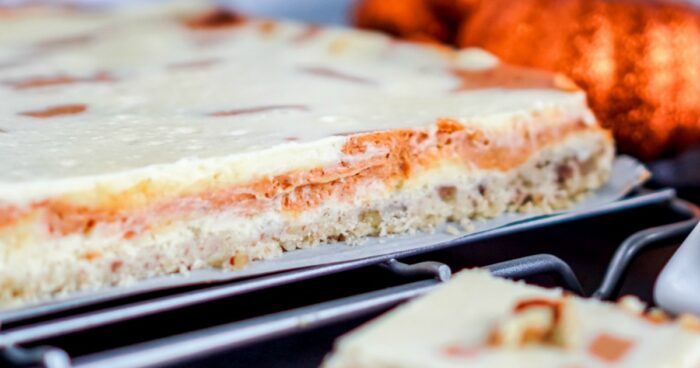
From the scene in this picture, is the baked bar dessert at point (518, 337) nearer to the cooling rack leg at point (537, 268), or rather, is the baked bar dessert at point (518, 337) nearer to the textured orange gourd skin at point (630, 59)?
the cooling rack leg at point (537, 268)

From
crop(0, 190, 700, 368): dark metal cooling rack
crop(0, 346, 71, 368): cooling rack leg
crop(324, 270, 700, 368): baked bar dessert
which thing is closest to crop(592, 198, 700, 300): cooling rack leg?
crop(0, 190, 700, 368): dark metal cooling rack

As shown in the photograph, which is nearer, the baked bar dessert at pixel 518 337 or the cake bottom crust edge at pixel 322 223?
the baked bar dessert at pixel 518 337

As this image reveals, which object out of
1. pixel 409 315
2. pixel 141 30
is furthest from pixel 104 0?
pixel 409 315

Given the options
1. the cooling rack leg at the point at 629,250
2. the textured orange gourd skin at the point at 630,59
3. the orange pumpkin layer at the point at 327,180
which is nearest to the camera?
the orange pumpkin layer at the point at 327,180

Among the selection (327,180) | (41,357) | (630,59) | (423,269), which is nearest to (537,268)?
(423,269)

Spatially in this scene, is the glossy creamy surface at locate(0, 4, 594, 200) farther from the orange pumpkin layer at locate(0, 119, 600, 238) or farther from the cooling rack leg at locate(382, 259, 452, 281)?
the cooling rack leg at locate(382, 259, 452, 281)

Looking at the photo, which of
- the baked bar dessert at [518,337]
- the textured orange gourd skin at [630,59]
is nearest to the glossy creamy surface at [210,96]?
the textured orange gourd skin at [630,59]

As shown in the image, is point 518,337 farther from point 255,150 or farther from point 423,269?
point 255,150

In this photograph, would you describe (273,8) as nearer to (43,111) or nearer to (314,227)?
(43,111)
